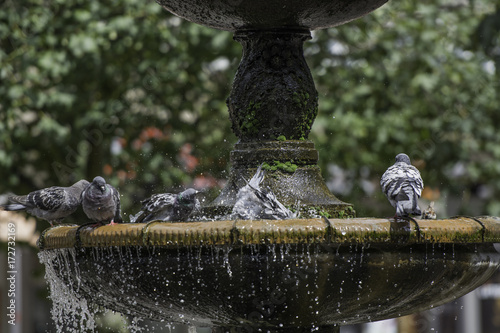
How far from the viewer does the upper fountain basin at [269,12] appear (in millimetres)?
4281

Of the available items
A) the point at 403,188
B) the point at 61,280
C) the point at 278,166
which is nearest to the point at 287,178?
the point at 278,166

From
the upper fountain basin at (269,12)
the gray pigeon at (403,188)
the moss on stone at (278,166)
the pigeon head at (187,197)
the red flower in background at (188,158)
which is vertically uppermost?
the red flower in background at (188,158)

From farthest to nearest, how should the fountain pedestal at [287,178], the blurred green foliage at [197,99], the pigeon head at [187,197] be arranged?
the blurred green foliage at [197,99], the fountain pedestal at [287,178], the pigeon head at [187,197]

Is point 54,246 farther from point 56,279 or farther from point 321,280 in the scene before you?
point 321,280

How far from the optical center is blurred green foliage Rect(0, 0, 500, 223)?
9.80 metres

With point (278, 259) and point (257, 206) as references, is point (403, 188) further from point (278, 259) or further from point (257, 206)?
point (257, 206)

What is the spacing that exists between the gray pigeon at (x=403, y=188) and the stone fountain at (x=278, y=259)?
0.24ft

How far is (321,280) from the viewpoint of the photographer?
3635 millimetres

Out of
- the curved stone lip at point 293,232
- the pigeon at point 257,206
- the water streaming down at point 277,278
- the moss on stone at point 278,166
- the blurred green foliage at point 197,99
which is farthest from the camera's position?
the blurred green foliage at point 197,99

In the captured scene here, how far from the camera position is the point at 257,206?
4.19m

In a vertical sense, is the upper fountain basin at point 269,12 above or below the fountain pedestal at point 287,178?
above

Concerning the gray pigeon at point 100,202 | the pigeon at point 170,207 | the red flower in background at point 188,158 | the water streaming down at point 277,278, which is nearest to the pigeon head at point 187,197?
the pigeon at point 170,207

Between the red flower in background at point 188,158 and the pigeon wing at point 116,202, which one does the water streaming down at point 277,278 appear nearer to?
the pigeon wing at point 116,202

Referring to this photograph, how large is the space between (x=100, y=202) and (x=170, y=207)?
1.20ft
